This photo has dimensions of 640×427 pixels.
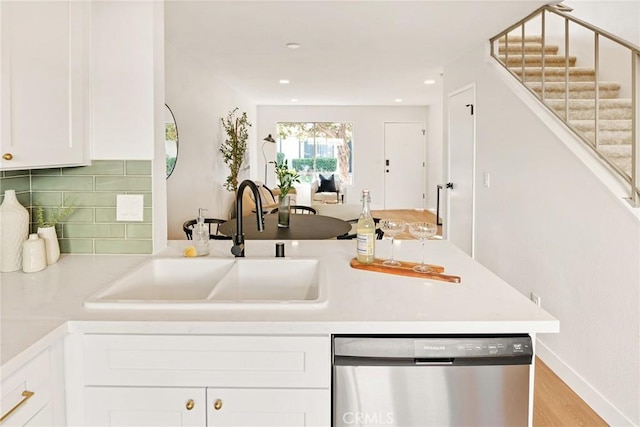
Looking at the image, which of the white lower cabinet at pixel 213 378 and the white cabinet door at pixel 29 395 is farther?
the white lower cabinet at pixel 213 378

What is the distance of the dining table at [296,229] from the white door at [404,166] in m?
6.70

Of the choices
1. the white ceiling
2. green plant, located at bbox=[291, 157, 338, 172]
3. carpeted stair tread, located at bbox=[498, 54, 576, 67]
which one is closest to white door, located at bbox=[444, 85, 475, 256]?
carpeted stair tread, located at bbox=[498, 54, 576, 67]

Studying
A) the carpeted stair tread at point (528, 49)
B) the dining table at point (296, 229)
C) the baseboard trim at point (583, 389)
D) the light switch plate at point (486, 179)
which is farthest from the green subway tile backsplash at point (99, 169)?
the carpeted stair tread at point (528, 49)

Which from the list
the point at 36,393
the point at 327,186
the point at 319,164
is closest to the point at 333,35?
the point at 36,393

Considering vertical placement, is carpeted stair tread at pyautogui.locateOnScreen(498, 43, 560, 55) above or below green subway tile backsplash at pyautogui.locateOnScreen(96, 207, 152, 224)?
above

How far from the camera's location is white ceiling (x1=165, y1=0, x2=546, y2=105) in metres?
3.31

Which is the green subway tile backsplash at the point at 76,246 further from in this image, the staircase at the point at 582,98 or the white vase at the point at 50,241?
the staircase at the point at 582,98

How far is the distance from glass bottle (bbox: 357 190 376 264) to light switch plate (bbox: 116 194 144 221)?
875 mm

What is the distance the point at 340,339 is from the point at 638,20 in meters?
4.07

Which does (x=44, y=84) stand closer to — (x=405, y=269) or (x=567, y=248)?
(x=405, y=269)

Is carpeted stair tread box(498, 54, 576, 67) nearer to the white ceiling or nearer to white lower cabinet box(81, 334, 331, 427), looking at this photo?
the white ceiling

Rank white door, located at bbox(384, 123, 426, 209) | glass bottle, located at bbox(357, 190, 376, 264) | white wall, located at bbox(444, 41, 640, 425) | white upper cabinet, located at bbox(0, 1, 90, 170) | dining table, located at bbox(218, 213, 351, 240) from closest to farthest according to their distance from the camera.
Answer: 1. white upper cabinet, located at bbox(0, 1, 90, 170)
2. glass bottle, located at bbox(357, 190, 376, 264)
3. white wall, located at bbox(444, 41, 640, 425)
4. dining table, located at bbox(218, 213, 351, 240)
5. white door, located at bbox(384, 123, 426, 209)

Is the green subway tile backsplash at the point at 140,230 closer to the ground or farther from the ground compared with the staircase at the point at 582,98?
closer to the ground

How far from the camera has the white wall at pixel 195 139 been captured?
14.5 ft
